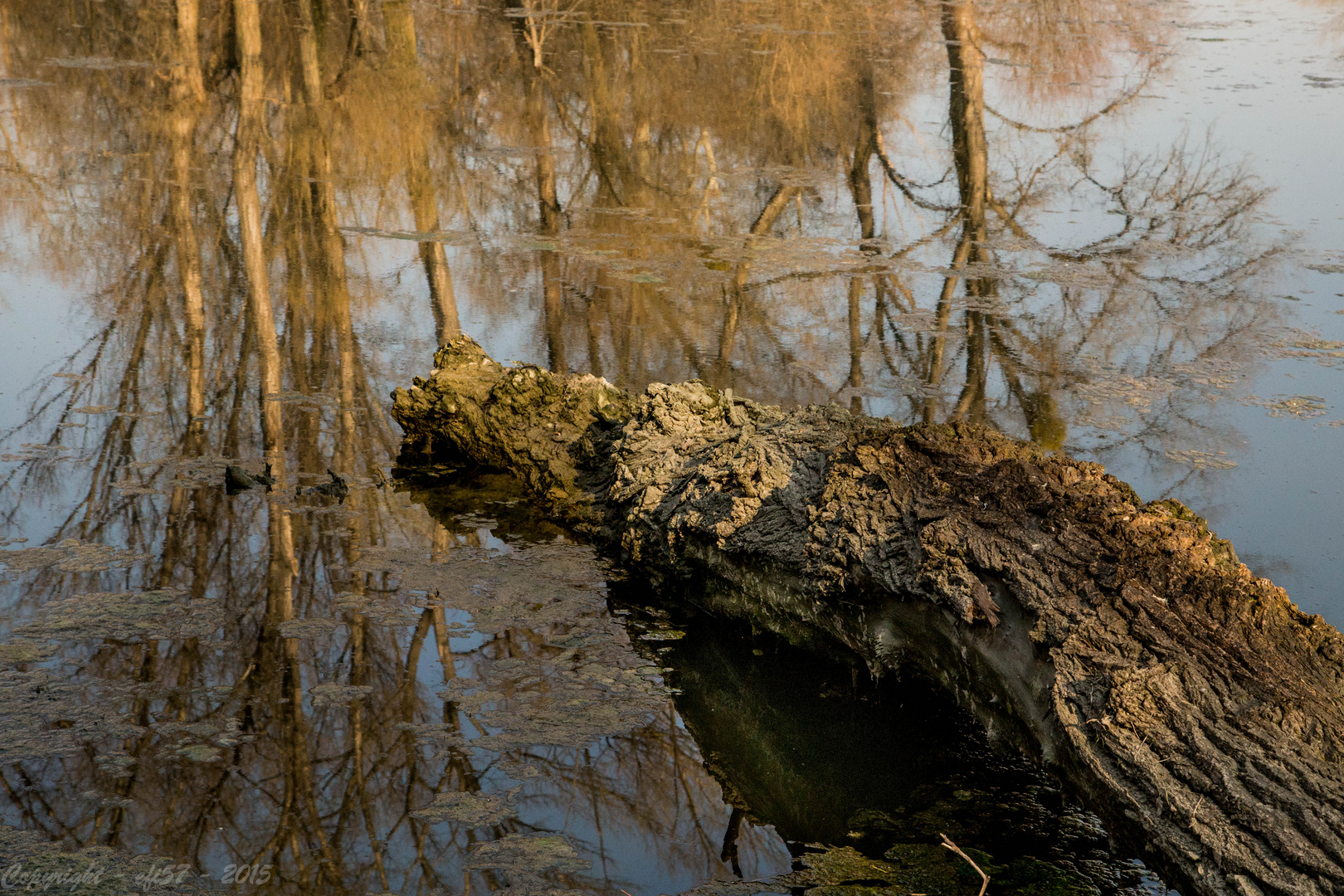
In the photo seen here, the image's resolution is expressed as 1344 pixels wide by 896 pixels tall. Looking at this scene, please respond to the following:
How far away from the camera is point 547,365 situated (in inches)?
232

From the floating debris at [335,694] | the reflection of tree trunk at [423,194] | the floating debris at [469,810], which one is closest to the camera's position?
the floating debris at [469,810]

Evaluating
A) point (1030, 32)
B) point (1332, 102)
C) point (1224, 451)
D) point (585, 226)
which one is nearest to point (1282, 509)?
point (1224, 451)

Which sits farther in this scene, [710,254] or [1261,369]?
[710,254]

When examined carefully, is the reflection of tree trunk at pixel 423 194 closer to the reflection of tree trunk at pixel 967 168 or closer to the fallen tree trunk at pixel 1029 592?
the fallen tree trunk at pixel 1029 592

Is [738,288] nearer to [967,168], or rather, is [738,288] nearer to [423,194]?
[423,194]

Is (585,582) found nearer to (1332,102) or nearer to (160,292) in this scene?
(160,292)

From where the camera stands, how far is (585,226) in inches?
304

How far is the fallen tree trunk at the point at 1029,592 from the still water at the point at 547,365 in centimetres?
23

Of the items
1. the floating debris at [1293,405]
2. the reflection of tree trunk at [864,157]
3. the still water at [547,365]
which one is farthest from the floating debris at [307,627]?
the reflection of tree trunk at [864,157]

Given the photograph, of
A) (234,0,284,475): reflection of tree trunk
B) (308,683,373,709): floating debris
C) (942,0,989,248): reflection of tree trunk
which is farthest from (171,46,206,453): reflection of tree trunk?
(942,0,989,248): reflection of tree trunk

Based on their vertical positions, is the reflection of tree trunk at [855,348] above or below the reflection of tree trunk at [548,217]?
below

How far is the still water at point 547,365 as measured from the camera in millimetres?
2895

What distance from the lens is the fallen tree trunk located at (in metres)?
2.49

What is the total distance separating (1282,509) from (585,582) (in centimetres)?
275
